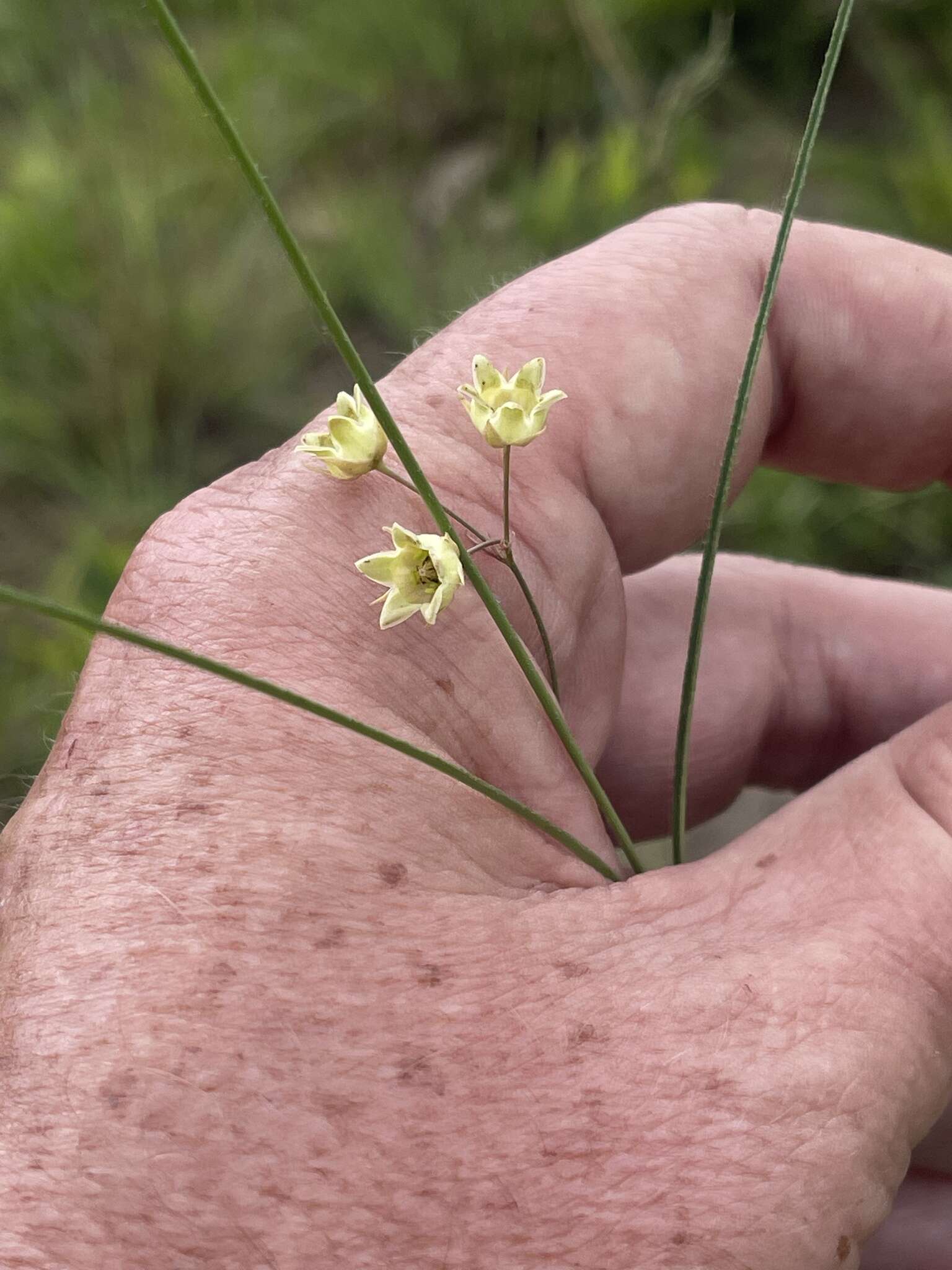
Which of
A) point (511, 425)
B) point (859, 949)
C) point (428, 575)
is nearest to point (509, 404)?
point (511, 425)

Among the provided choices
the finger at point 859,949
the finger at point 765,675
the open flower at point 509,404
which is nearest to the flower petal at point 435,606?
the open flower at point 509,404

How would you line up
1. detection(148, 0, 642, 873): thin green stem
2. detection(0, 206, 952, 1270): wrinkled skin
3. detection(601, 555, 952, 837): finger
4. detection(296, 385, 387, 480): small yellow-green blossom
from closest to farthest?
detection(148, 0, 642, 873): thin green stem
detection(0, 206, 952, 1270): wrinkled skin
detection(296, 385, 387, 480): small yellow-green blossom
detection(601, 555, 952, 837): finger

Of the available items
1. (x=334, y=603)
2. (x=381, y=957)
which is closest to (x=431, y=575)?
(x=334, y=603)

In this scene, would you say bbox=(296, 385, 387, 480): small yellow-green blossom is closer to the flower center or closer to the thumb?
the flower center

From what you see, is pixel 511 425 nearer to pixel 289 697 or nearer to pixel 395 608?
pixel 395 608

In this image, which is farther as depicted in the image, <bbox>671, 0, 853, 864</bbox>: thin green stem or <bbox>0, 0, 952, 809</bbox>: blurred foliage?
<bbox>0, 0, 952, 809</bbox>: blurred foliage

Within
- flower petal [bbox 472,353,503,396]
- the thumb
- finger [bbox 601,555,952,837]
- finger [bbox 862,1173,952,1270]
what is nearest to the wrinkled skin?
the thumb
